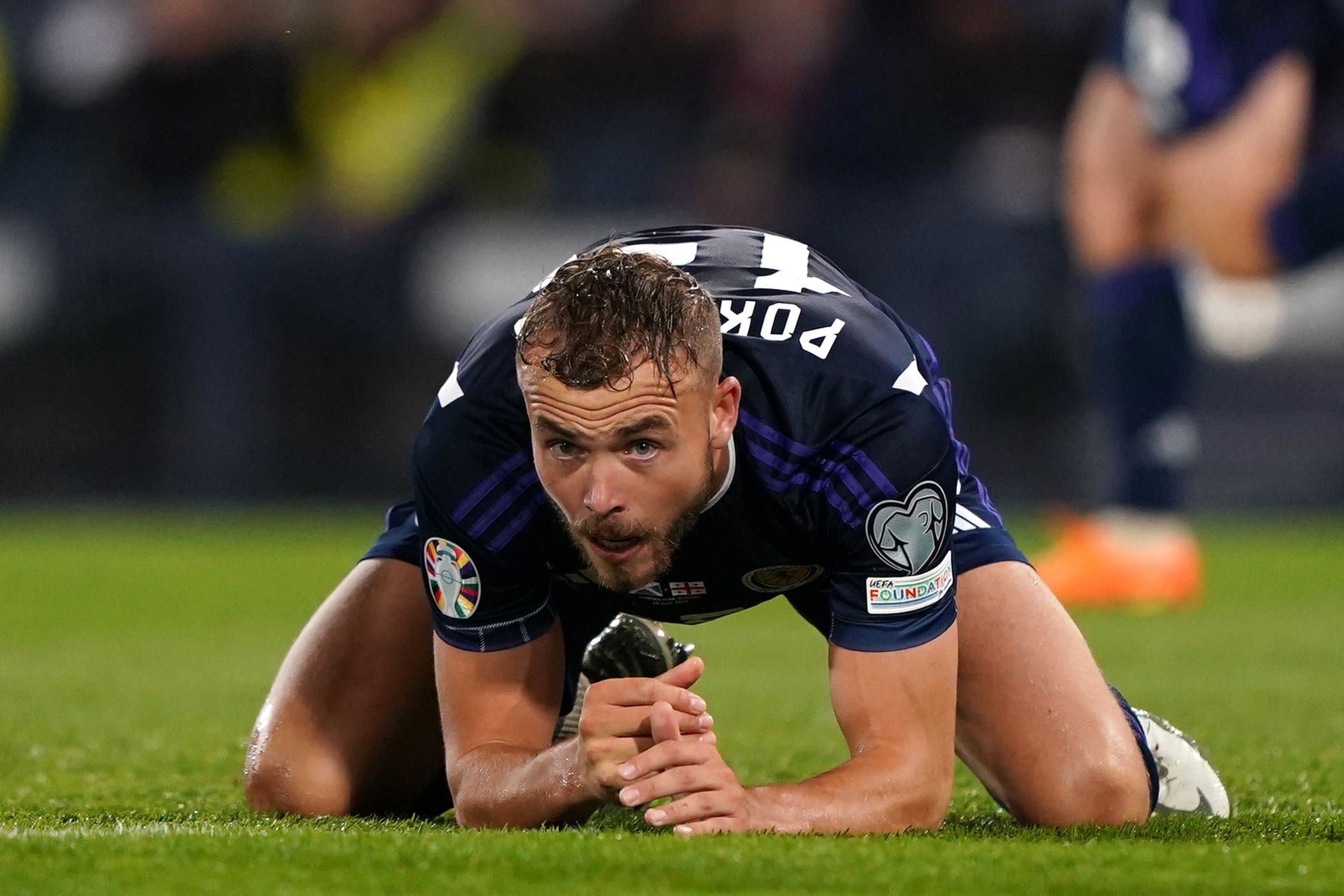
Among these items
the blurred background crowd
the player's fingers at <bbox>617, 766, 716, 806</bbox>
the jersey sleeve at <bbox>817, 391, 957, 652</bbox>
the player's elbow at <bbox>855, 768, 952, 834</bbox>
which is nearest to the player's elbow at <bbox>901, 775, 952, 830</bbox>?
the player's elbow at <bbox>855, 768, 952, 834</bbox>

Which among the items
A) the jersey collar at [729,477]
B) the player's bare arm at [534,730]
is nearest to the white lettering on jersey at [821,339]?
the jersey collar at [729,477]

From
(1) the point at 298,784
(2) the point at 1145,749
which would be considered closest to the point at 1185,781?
(2) the point at 1145,749

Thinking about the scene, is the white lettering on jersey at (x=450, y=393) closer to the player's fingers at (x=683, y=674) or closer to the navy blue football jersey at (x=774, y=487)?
the navy blue football jersey at (x=774, y=487)

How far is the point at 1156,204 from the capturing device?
838cm

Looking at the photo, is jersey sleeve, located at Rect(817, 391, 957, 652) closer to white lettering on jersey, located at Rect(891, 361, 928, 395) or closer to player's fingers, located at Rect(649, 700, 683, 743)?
white lettering on jersey, located at Rect(891, 361, 928, 395)

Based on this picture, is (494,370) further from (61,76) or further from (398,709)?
(61,76)

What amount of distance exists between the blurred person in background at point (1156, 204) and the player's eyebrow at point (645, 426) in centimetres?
547

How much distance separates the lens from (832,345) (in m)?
3.44

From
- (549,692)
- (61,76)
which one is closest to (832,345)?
(549,692)

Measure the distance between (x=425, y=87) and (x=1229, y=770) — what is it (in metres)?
10.0

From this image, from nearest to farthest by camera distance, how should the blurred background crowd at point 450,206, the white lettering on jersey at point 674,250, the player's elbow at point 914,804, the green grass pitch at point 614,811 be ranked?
the green grass pitch at point 614,811 < the player's elbow at point 914,804 < the white lettering on jersey at point 674,250 < the blurred background crowd at point 450,206

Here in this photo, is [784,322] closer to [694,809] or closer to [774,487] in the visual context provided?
[774,487]

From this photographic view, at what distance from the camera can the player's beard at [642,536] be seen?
123 inches

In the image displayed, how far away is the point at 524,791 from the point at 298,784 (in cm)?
71
